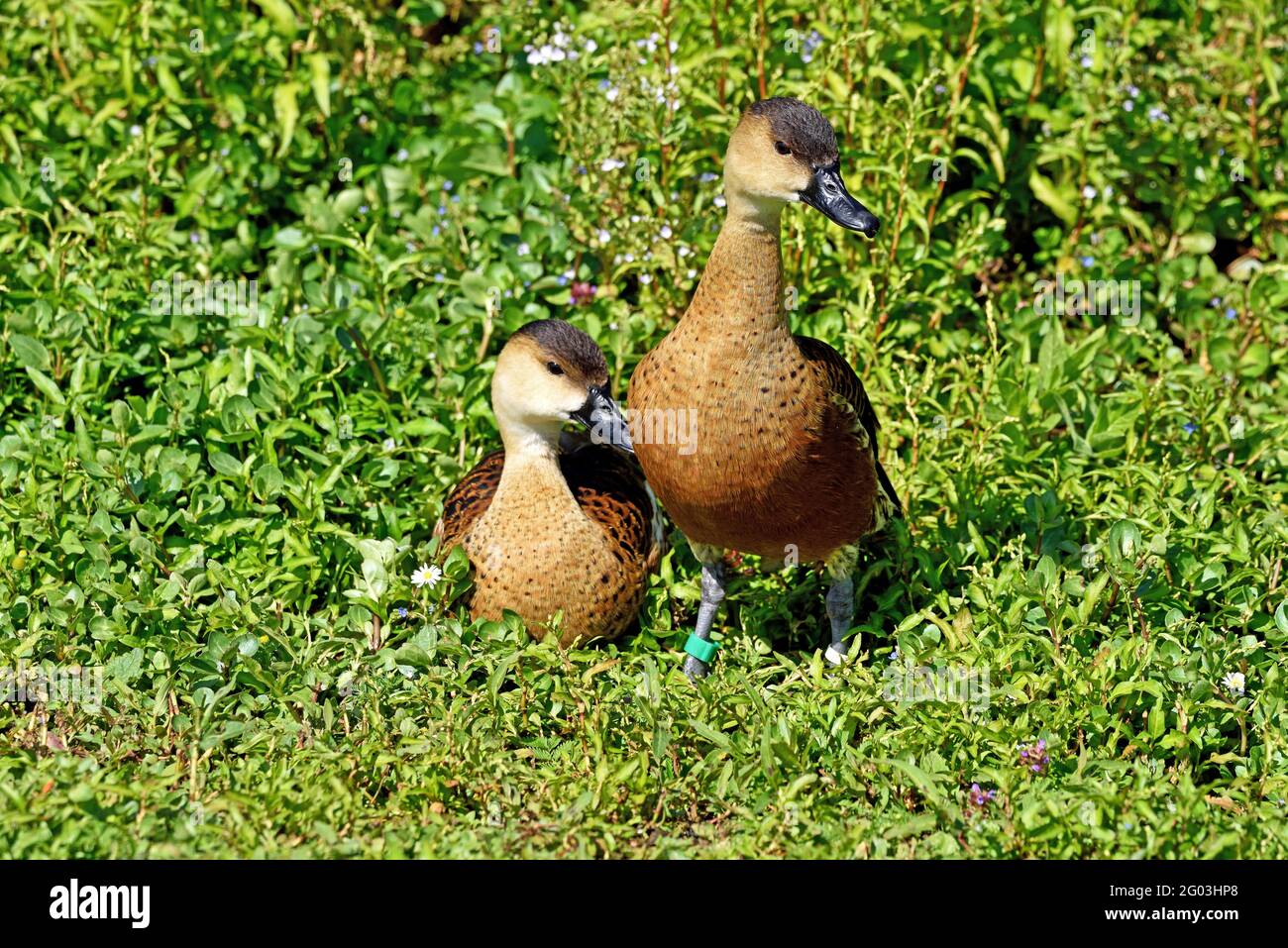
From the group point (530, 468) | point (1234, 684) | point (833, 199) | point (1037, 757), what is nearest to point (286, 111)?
point (530, 468)

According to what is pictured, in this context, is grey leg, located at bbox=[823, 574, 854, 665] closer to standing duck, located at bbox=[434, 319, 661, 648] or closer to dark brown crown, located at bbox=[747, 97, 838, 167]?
standing duck, located at bbox=[434, 319, 661, 648]

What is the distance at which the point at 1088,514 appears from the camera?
535cm

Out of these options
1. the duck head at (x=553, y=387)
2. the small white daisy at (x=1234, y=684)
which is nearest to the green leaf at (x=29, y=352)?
the duck head at (x=553, y=387)

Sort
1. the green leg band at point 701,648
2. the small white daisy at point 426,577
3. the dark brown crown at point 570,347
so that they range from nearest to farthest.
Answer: the small white daisy at point 426,577, the green leg band at point 701,648, the dark brown crown at point 570,347

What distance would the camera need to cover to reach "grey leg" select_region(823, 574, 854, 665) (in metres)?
5.07

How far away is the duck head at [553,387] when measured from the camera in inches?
205

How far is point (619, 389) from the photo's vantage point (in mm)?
5883

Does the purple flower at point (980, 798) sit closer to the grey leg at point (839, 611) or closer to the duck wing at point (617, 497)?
the grey leg at point (839, 611)

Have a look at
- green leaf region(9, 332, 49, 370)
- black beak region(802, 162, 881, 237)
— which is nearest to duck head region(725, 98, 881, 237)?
black beak region(802, 162, 881, 237)

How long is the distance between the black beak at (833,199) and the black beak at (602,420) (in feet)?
3.62

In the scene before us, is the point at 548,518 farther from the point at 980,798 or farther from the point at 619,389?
the point at 980,798

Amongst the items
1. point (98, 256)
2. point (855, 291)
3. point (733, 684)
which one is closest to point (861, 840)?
point (733, 684)

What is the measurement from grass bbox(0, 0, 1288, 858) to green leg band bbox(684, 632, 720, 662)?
0.19 meters

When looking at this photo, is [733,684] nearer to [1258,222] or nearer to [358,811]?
[358,811]
